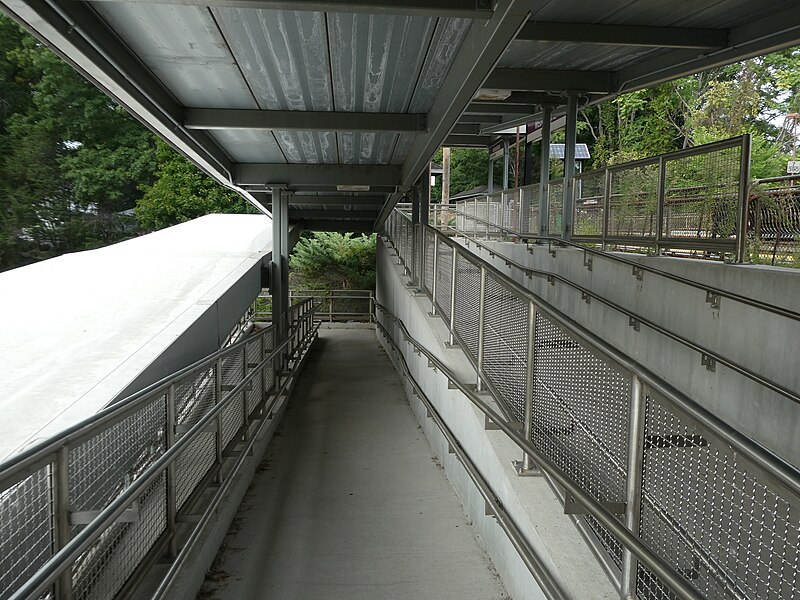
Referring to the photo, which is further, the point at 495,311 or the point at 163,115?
the point at 163,115

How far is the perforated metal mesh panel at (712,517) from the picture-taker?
145 centimetres

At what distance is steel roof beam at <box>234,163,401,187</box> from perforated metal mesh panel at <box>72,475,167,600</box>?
6.52 m

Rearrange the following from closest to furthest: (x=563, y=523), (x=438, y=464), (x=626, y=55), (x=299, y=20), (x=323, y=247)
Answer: (x=563, y=523)
(x=299, y=20)
(x=438, y=464)
(x=626, y=55)
(x=323, y=247)

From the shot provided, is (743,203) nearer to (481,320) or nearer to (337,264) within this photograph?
(481,320)

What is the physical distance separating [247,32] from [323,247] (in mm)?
19941

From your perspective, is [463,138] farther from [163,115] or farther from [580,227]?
[163,115]

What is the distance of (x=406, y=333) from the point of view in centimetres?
885

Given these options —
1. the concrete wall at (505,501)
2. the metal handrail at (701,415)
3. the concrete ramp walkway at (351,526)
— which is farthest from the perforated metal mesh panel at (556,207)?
the metal handrail at (701,415)

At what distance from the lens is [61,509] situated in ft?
7.24

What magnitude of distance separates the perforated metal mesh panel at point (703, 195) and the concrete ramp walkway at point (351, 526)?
3.46m

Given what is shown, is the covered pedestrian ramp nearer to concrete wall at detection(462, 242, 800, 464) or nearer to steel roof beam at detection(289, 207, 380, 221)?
concrete wall at detection(462, 242, 800, 464)

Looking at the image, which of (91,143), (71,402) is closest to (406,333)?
(71,402)

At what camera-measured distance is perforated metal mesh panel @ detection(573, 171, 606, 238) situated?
26.4 feet

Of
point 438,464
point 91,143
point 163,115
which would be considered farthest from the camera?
point 91,143
